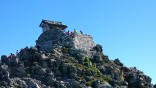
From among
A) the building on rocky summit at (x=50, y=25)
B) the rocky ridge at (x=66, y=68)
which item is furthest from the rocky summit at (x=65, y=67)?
the building on rocky summit at (x=50, y=25)

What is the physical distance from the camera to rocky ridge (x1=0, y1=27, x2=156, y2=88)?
160 m

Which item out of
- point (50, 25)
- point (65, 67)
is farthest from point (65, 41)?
point (65, 67)

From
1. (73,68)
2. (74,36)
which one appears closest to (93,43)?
(74,36)

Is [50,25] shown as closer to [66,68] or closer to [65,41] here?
[65,41]

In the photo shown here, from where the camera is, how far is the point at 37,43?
184m

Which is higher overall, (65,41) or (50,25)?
(50,25)

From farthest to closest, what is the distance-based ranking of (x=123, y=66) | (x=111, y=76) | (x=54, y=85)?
(x=123, y=66), (x=111, y=76), (x=54, y=85)

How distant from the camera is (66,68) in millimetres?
165375

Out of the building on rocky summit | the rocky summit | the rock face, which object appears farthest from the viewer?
the building on rocky summit

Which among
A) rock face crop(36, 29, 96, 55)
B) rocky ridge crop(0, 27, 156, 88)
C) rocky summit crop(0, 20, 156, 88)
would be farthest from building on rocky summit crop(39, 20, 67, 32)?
rock face crop(36, 29, 96, 55)

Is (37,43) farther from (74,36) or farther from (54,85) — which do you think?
(54,85)

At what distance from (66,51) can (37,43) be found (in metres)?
12.4

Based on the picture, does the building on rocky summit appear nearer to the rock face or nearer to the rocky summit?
the rocky summit

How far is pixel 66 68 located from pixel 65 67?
0.30 metres
